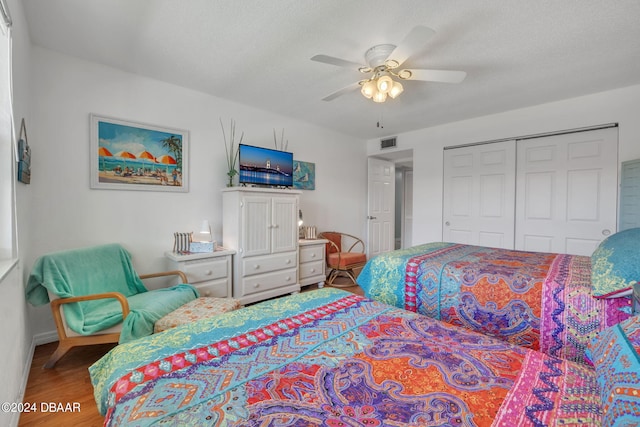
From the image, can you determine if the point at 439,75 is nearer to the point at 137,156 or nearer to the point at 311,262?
the point at 311,262

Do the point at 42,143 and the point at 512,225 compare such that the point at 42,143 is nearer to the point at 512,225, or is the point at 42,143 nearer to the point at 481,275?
the point at 481,275

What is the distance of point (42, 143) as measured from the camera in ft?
7.71

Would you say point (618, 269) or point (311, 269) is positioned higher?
point (618, 269)

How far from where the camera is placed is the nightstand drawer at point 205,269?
2.76 m

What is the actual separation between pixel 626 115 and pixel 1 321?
206 inches

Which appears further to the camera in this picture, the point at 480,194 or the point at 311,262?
the point at 480,194

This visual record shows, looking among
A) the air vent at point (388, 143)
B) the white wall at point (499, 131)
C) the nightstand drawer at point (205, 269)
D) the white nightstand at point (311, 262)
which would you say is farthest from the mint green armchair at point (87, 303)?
the air vent at point (388, 143)

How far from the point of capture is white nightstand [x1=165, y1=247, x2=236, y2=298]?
2.75m

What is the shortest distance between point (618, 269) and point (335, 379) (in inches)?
63.9

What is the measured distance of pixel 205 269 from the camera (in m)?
2.86

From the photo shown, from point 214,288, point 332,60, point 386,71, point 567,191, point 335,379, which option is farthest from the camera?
point 567,191

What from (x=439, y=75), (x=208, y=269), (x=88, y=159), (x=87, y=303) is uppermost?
(x=439, y=75)

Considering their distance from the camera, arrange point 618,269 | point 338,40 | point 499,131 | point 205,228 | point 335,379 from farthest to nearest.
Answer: point 499,131 → point 205,228 → point 338,40 → point 618,269 → point 335,379

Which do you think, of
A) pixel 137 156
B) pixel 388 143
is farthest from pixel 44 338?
pixel 388 143
